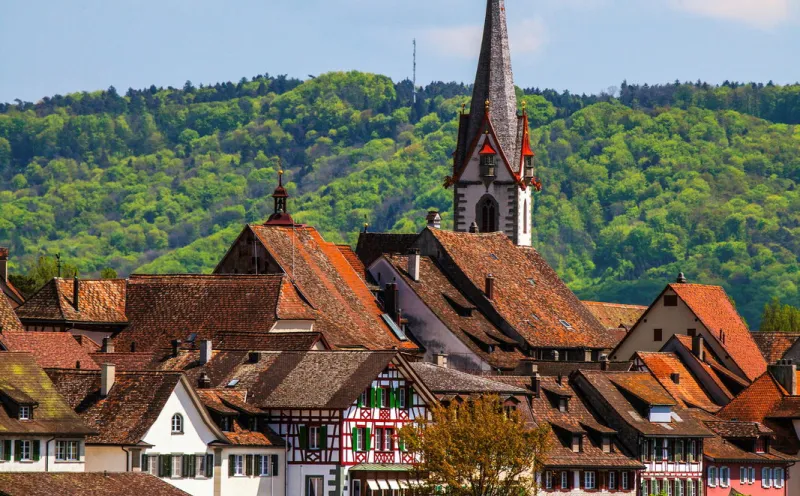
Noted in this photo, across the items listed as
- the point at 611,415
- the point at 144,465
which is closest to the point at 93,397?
the point at 144,465

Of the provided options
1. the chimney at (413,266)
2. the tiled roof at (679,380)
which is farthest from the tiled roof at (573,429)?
the chimney at (413,266)

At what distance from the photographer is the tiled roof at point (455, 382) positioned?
111 m

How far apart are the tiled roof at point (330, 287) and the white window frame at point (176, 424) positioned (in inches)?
866

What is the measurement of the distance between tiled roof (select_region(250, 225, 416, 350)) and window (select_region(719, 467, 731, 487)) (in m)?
16.0

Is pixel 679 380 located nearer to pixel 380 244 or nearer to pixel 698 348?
pixel 698 348

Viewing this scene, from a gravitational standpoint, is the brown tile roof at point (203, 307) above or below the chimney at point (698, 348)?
above

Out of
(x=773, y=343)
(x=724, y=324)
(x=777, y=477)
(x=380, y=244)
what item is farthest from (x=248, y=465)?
(x=773, y=343)

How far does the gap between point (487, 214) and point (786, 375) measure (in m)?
40.1

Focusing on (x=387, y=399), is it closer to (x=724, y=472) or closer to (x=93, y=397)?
(x=93, y=397)

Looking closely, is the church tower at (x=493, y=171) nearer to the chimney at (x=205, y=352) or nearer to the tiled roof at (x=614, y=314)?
the tiled roof at (x=614, y=314)

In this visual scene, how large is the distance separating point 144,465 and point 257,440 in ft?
21.7

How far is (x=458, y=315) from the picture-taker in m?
135

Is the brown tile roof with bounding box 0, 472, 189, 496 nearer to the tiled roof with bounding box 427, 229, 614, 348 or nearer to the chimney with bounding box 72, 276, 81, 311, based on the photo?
the chimney with bounding box 72, 276, 81, 311

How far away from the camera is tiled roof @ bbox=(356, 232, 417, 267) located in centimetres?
14675
